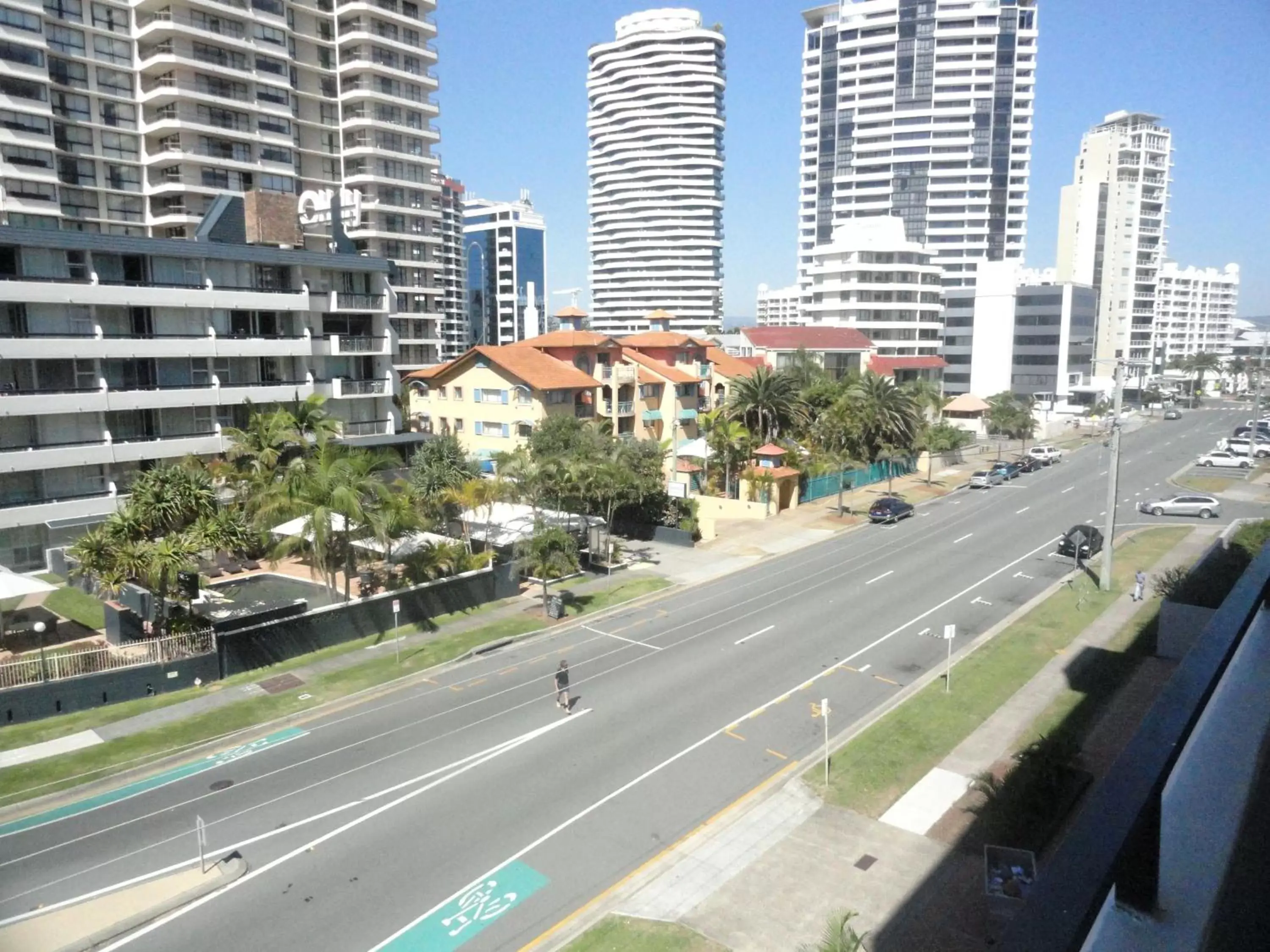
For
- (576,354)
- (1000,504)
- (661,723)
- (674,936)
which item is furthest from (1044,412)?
(674,936)

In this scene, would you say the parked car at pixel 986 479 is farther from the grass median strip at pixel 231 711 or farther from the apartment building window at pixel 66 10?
the apartment building window at pixel 66 10

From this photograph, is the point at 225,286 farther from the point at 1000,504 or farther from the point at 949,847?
the point at 1000,504

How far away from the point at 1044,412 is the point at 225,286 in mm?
92281

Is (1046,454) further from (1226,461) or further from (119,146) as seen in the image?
(119,146)

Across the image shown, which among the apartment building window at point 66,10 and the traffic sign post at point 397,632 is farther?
the apartment building window at point 66,10

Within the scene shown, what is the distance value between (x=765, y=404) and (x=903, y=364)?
4614cm

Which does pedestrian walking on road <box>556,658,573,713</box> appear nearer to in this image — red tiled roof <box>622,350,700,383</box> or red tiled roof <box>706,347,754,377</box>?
red tiled roof <box>622,350,700,383</box>

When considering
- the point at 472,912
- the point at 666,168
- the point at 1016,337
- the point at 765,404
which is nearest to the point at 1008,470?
the point at 765,404

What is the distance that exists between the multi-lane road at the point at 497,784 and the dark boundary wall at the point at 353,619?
4.59 m

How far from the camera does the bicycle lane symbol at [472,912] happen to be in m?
14.7

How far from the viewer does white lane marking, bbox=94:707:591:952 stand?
15398 millimetres

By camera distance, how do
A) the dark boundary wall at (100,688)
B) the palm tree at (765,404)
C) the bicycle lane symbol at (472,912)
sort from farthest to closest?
the palm tree at (765,404), the dark boundary wall at (100,688), the bicycle lane symbol at (472,912)

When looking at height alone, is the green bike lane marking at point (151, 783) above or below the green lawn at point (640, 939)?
below

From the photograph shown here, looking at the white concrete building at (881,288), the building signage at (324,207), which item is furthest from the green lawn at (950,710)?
the white concrete building at (881,288)
